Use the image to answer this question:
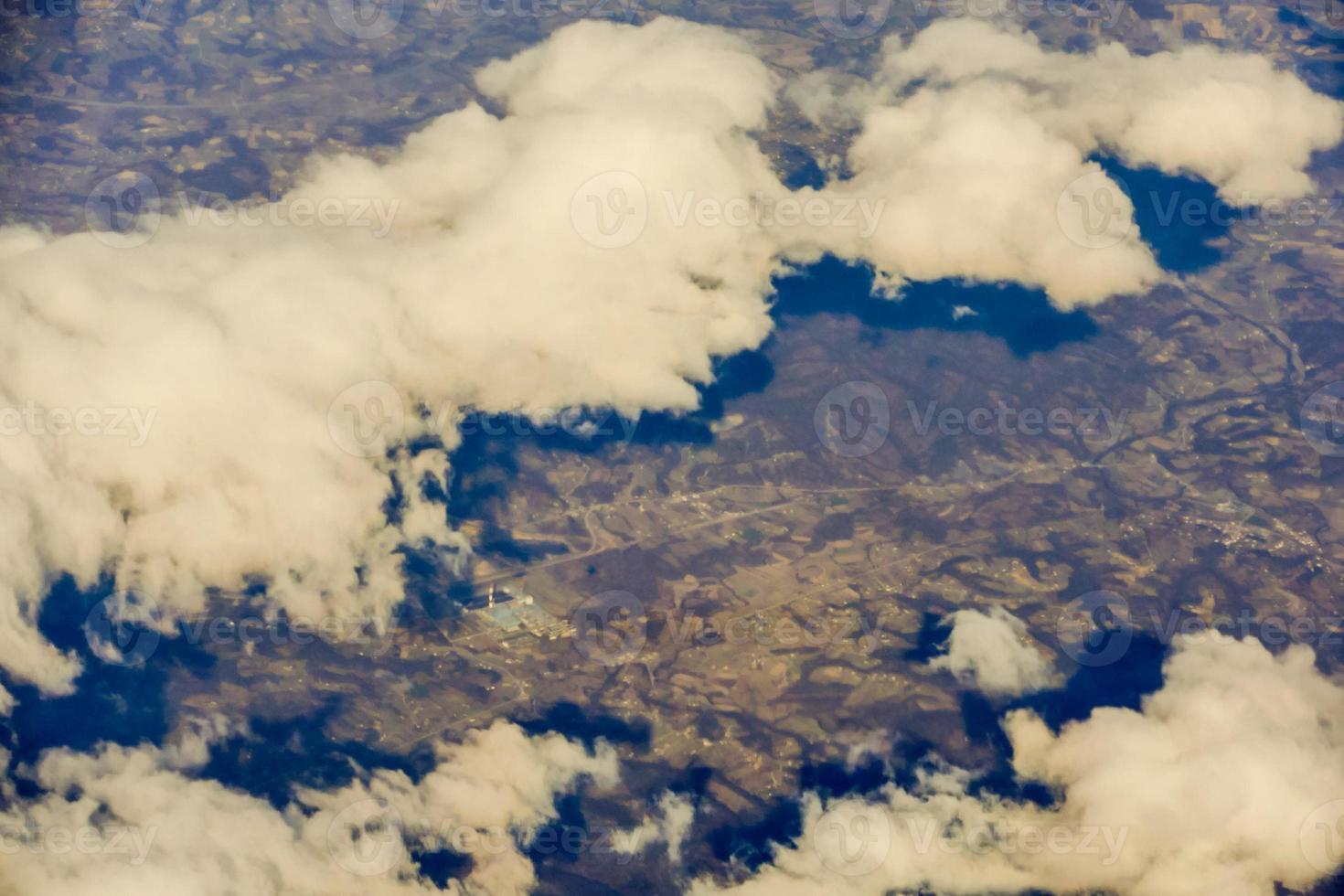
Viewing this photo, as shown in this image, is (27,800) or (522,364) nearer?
(27,800)

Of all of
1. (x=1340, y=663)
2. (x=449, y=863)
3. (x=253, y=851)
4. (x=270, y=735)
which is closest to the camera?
(x=253, y=851)

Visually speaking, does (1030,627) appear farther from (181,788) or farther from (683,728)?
(181,788)

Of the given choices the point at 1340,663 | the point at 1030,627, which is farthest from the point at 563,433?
the point at 1340,663

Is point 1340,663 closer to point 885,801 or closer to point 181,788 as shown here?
point 885,801

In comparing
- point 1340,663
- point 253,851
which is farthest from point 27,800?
point 1340,663

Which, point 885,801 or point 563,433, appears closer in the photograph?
point 885,801

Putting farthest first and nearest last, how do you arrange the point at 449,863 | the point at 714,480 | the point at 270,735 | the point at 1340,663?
the point at 714,480, the point at 1340,663, the point at 270,735, the point at 449,863

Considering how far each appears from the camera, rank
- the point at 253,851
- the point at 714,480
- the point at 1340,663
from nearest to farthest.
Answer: the point at 253,851
the point at 1340,663
the point at 714,480

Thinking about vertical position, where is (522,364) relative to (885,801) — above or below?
above

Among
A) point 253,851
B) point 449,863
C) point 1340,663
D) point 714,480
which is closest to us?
point 253,851
